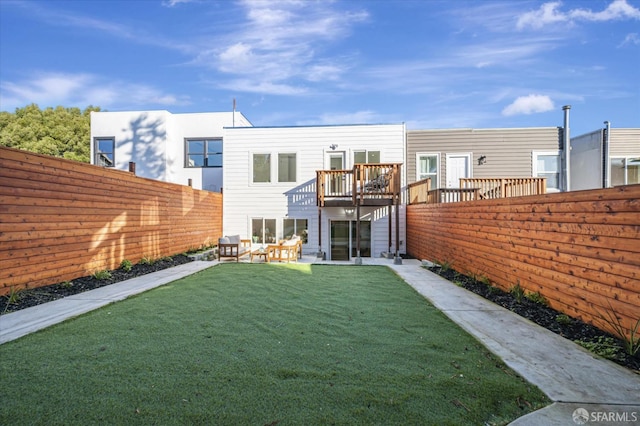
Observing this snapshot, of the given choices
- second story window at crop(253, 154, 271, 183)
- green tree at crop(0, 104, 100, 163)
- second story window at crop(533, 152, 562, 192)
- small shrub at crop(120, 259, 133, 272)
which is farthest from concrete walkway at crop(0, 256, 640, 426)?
green tree at crop(0, 104, 100, 163)

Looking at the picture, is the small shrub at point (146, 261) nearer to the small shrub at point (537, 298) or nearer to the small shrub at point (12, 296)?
the small shrub at point (12, 296)

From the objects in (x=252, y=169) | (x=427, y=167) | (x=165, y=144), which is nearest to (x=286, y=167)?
(x=252, y=169)

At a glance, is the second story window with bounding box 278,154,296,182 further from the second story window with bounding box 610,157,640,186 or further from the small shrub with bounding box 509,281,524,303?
the second story window with bounding box 610,157,640,186

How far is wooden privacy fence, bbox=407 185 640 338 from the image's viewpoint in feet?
9.75

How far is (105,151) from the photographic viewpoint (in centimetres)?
1548

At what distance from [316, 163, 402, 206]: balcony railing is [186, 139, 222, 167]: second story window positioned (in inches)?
272

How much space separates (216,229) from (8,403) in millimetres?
A: 10798

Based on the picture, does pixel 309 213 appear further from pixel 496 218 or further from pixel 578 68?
pixel 578 68

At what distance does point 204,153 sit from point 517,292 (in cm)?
1487

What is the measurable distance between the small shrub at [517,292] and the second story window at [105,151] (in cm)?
1740

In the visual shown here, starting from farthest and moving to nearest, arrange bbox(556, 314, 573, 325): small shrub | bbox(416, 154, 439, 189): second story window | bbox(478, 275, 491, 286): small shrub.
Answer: bbox(416, 154, 439, 189): second story window, bbox(478, 275, 491, 286): small shrub, bbox(556, 314, 573, 325): small shrub

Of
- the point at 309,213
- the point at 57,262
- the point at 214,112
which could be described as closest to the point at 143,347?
the point at 57,262

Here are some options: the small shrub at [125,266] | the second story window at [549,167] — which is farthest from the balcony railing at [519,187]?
the small shrub at [125,266]

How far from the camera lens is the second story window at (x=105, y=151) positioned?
1538 centimetres
